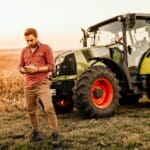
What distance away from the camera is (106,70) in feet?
38.1

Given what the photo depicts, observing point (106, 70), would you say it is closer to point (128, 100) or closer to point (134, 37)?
point (134, 37)

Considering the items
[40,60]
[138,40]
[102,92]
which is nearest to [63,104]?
[102,92]

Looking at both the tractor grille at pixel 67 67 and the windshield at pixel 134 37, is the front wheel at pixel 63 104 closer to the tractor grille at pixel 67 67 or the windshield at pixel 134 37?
the tractor grille at pixel 67 67

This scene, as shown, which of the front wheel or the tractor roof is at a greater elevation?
the tractor roof

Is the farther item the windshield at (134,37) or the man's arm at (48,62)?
the windshield at (134,37)

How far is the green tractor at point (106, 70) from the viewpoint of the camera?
11.2 metres

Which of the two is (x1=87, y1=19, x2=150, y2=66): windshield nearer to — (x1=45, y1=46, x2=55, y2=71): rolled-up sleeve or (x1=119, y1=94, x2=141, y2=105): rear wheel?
(x1=119, y1=94, x2=141, y2=105): rear wheel

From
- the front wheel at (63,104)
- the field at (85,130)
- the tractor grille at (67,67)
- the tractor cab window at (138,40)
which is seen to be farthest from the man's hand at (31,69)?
the tractor cab window at (138,40)

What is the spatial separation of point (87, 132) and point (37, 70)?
5.80 feet

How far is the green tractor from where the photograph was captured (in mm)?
11211

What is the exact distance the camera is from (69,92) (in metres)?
11.7

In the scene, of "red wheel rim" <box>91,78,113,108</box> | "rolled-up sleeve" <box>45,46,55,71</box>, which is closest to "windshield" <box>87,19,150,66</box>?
"red wheel rim" <box>91,78,113,108</box>

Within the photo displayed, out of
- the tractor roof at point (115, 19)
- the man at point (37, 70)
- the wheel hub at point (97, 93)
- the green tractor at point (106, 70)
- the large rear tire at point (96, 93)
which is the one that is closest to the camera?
the man at point (37, 70)

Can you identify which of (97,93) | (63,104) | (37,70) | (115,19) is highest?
(115,19)
